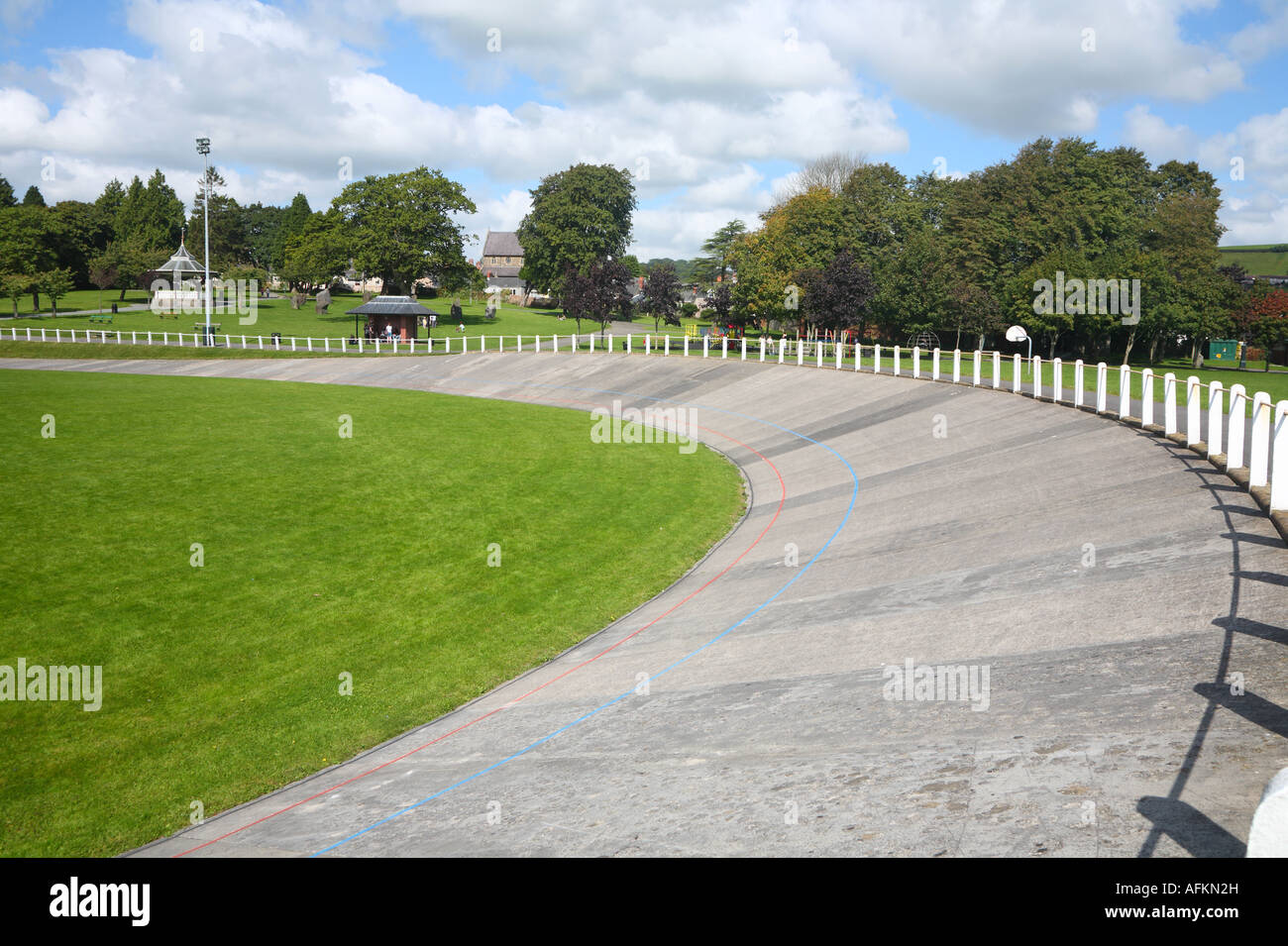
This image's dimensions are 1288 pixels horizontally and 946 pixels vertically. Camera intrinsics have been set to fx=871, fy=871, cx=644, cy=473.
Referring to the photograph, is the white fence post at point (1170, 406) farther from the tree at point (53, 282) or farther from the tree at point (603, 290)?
the tree at point (53, 282)

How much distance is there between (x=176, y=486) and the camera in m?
21.2

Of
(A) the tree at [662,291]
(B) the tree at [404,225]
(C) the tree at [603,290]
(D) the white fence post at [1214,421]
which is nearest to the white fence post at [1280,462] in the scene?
(D) the white fence post at [1214,421]

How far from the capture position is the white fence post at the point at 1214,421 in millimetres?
16047

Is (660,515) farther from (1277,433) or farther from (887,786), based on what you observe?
(887,786)

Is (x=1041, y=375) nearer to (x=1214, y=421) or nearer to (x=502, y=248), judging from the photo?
(x=1214, y=421)

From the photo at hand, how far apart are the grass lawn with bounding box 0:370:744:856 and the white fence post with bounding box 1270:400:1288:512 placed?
10456mm

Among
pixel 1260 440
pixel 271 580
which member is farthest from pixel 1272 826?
pixel 271 580

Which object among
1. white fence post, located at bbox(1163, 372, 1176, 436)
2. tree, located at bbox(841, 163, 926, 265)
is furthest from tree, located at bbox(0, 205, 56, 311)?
white fence post, located at bbox(1163, 372, 1176, 436)

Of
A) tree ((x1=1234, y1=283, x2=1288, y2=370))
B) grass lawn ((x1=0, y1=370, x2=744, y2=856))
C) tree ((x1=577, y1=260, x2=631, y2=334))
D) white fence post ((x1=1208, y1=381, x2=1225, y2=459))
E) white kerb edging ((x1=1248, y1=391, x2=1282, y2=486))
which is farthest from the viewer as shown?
tree ((x1=577, y1=260, x2=631, y2=334))

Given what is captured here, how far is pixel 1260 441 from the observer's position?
13.3 metres

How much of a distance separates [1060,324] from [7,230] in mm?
95617

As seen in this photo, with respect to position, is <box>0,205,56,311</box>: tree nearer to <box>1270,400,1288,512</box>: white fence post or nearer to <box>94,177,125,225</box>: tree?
<box>94,177,125,225</box>: tree

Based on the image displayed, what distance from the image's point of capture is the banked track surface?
→ 6426 millimetres

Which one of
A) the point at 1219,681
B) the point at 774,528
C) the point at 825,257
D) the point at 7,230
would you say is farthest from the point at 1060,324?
the point at 7,230
